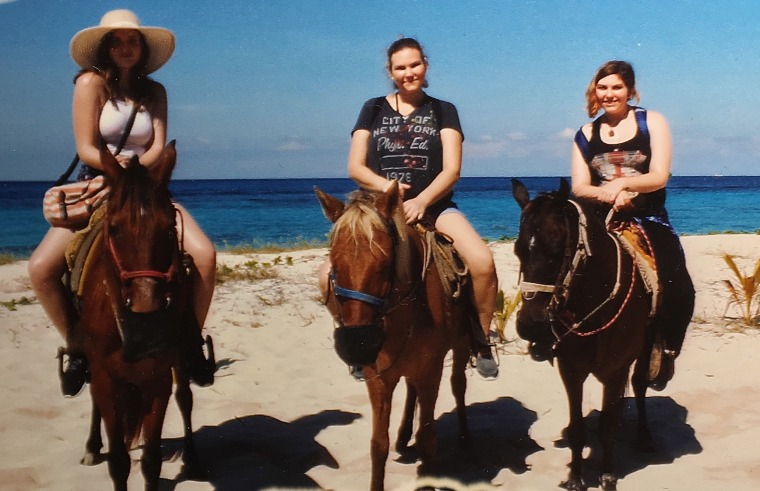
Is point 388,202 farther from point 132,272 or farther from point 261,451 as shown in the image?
point 261,451

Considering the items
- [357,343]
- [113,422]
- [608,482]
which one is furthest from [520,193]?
[113,422]

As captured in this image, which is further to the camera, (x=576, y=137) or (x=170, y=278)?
(x=576, y=137)

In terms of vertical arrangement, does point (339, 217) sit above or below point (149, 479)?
above

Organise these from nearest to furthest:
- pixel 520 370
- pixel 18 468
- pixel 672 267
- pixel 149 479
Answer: pixel 149 479
pixel 18 468
pixel 672 267
pixel 520 370

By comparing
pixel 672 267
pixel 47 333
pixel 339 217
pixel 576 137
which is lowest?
pixel 47 333

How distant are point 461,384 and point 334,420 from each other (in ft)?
3.69

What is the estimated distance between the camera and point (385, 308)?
3359 mm

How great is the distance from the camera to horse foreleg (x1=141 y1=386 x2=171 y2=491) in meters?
3.68

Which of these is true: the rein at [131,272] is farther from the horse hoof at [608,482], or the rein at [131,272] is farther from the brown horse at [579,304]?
the horse hoof at [608,482]

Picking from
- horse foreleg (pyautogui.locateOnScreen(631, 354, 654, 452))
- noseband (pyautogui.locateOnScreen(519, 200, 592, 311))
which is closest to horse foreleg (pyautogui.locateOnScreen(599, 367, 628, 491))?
horse foreleg (pyautogui.locateOnScreen(631, 354, 654, 452))

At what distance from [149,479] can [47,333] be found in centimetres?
438

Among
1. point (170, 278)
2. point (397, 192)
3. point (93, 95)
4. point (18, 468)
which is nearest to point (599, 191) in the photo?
point (397, 192)

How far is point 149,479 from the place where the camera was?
3729 millimetres

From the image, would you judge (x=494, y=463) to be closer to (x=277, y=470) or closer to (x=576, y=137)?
(x=277, y=470)
